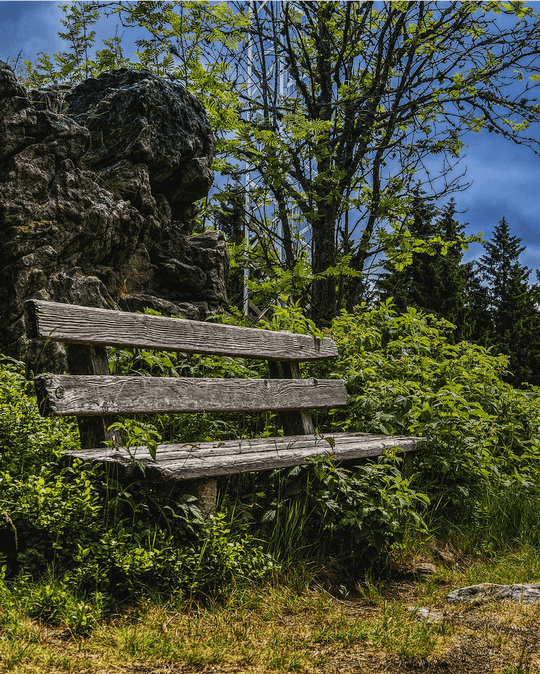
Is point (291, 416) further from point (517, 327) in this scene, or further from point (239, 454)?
point (517, 327)

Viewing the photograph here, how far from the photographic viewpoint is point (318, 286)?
7957mm

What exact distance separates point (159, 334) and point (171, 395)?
0.36 metres

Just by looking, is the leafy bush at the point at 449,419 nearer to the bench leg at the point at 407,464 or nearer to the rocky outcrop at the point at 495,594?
the bench leg at the point at 407,464

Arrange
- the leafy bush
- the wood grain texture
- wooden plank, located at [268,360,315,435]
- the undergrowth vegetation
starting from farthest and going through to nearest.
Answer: wooden plank, located at [268,360,315,435], the leafy bush, the wood grain texture, the undergrowth vegetation

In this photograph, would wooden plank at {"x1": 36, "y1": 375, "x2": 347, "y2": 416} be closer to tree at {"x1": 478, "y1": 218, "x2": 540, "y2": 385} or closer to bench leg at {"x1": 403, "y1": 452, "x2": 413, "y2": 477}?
bench leg at {"x1": 403, "y1": 452, "x2": 413, "y2": 477}

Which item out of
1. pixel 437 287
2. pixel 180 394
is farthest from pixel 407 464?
pixel 437 287

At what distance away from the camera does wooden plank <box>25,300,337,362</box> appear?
280 cm

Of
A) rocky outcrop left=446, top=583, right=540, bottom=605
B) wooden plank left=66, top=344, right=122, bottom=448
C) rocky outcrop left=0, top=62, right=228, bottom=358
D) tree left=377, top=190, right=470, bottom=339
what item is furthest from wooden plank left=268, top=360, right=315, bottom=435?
tree left=377, top=190, right=470, bottom=339

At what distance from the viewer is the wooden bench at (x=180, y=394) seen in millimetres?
2738

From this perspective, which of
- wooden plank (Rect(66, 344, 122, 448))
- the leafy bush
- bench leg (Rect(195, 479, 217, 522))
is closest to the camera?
bench leg (Rect(195, 479, 217, 522))

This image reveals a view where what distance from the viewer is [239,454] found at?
302 centimetres

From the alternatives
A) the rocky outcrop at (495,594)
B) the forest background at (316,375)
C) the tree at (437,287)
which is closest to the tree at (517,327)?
the tree at (437,287)

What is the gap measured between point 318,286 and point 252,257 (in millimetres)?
1071

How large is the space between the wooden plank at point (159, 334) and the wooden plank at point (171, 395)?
0.20 metres
